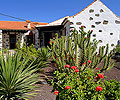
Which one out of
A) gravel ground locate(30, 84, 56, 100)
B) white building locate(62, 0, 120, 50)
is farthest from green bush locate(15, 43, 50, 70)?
white building locate(62, 0, 120, 50)

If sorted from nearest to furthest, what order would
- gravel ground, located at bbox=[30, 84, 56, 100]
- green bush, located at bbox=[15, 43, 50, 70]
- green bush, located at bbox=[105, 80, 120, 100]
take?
green bush, located at bbox=[105, 80, 120, 100] → gravel ground, located at bbox=[30, 84, 56, 100] → green bush, located at bbox=[15, 43, 50, 70]

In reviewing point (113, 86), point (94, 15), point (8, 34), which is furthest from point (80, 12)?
point (8, 34)

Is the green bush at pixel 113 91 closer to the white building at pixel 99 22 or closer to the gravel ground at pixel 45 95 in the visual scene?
the gravel ground at pixel 45 95

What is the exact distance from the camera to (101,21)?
A: 6203mm

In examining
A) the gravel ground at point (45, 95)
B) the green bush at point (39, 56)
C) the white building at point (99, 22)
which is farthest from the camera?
the white building at point (99, 22)

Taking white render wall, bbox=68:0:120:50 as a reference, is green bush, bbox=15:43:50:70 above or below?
below

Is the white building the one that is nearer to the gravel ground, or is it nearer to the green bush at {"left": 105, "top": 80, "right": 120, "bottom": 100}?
the gravel ground

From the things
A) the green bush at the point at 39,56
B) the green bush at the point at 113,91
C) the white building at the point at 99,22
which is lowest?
the green bush at the point at 113,91

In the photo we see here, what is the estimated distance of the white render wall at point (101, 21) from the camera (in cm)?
612

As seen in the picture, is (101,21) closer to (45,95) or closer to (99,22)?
(99,22)

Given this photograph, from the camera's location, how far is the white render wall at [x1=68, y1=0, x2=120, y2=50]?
20.1 feet

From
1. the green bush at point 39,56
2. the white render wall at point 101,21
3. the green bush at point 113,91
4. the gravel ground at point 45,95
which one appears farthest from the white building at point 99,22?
the green bush at point 113,91

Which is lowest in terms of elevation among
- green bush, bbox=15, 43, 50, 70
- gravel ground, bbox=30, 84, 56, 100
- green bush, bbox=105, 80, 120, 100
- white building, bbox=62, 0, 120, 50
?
gravel ground, bbox=30, 84, 56, 100

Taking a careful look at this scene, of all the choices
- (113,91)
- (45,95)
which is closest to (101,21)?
(113,91)
